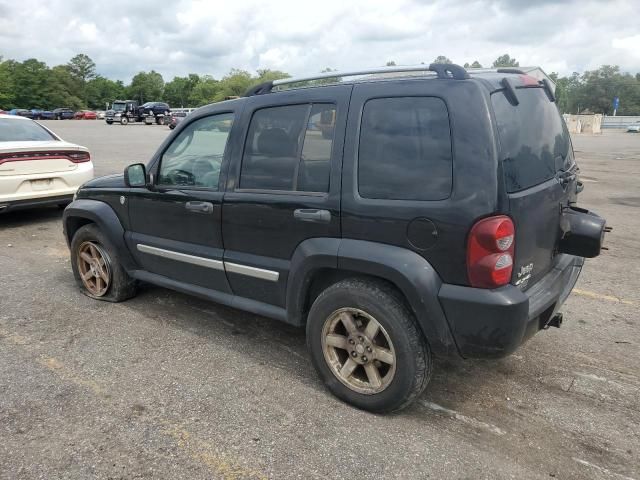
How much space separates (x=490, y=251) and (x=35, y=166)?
6907 mm

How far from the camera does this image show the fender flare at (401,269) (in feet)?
8.55

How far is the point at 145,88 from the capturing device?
409ft

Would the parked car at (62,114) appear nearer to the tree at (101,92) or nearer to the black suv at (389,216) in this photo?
the tree at (101,92)

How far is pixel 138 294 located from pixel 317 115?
274 centimetres

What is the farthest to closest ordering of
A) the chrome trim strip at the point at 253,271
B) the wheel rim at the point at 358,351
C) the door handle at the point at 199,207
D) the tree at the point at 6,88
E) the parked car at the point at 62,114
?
the tree at the point at 6,88 → the parked car at the point at 62,114 → the door handle at the point at 199,207 → the chrome trim strip at the point at 253,271 → the wheel rim at the point at 358,351

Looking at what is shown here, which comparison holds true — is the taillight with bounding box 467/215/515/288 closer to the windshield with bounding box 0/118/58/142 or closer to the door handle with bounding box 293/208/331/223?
the door handle with bounding box 293/208/331/223

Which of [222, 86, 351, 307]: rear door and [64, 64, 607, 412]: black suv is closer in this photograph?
[64, 64, 607, 412]: black suv

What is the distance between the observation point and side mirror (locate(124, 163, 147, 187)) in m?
4.04

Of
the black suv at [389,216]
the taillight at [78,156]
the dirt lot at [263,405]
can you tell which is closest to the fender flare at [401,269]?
the black suv at [389,216]

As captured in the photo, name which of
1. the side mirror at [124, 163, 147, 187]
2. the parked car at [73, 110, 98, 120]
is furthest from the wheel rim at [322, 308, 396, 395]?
the parked car at [73, 110, 98, 120]

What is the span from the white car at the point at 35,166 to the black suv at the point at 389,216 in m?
4.53

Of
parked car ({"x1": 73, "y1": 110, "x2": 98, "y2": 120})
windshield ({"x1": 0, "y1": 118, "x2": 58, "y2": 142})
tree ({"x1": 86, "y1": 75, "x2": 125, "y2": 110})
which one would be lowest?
parked car ({"x1": 73, "y1": 110, "x2": 98, "y2": 120})

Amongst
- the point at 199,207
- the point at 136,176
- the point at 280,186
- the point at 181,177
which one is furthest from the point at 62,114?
the point at 280,186

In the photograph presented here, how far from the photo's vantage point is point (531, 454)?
102 inches
